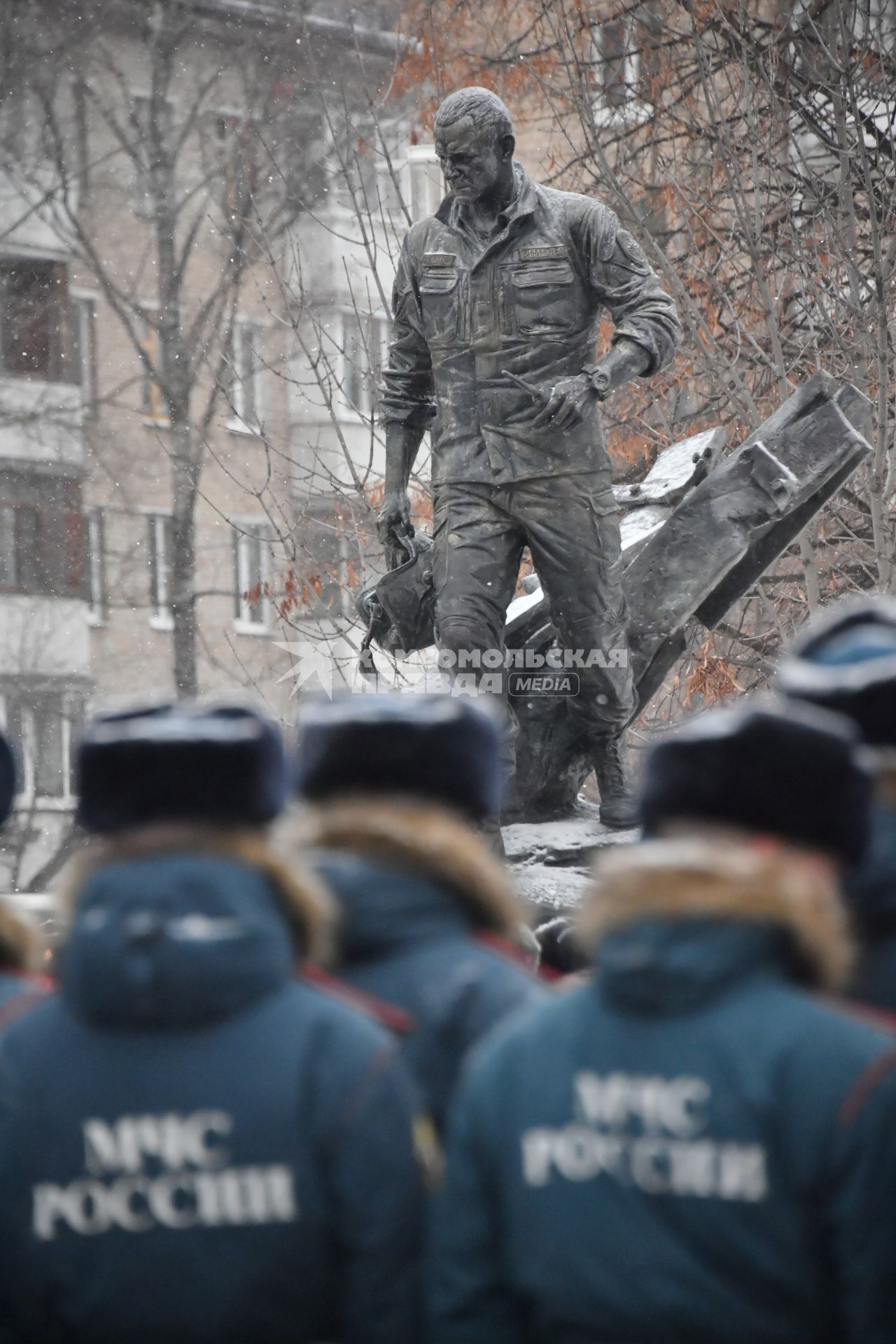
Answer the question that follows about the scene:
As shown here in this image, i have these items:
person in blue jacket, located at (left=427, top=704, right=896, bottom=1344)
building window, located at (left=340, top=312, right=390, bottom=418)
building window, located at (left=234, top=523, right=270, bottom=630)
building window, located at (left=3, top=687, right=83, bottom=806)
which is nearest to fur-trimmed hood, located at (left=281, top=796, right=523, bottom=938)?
person in blue jacket, located at (left=427, top=704, right=896, bottom=1344)

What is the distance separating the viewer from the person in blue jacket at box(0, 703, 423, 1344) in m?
2.46

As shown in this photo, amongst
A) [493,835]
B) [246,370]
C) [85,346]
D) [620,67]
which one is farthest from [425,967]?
[85,346]

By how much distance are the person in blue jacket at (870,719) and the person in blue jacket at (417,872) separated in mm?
420

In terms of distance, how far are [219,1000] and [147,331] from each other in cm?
1783

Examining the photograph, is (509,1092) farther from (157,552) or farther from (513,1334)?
(157,552)

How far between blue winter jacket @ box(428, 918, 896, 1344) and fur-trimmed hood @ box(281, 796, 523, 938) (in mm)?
361

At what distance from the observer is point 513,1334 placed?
242 cm

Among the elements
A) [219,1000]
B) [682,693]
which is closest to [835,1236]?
[219,1000]

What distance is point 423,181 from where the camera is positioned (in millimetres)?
21578

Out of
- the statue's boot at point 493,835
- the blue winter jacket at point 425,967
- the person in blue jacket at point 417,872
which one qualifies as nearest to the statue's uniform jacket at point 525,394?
the statue's boot at point 493,835

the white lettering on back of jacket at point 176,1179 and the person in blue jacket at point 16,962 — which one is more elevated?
the person in blue jacket at point 16,962

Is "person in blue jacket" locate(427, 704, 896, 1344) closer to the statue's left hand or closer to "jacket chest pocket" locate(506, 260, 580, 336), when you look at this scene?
the statue's left hand

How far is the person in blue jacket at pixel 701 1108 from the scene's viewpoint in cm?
226

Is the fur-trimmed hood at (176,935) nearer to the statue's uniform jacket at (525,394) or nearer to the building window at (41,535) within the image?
the statue's uniform jacket at (525,394)
